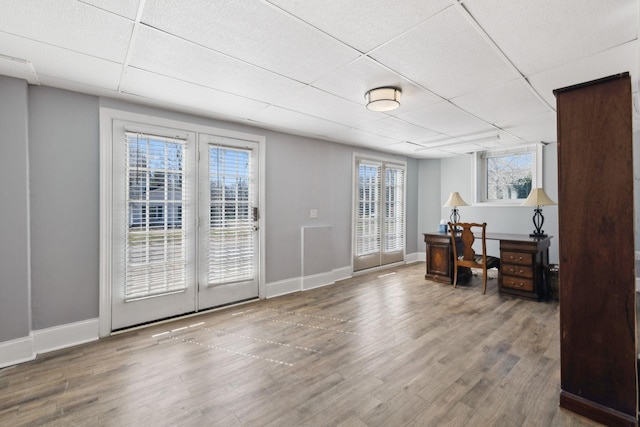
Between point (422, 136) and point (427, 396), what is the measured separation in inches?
141

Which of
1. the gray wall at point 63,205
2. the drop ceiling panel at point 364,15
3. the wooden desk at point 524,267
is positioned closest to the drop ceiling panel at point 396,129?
the drop ceiling panel at point 364,15

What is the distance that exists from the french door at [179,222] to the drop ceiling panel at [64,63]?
→ 0.57 meters

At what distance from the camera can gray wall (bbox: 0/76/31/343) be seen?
2309mm

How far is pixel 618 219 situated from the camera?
158 cm

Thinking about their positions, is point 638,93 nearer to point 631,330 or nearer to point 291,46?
point 631,330

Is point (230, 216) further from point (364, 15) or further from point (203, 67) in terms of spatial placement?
point (364, 15)

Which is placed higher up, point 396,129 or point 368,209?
point 396,129

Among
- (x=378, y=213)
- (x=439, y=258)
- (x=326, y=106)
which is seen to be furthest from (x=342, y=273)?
(x=326, y=106)

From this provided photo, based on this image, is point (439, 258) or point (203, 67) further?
point (439, 258)

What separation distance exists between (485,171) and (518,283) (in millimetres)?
2642

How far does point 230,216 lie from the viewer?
3.65 metres

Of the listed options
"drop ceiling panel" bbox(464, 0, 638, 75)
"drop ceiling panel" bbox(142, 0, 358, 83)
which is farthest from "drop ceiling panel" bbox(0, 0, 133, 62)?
"drop ceiling panel" bbox(464, 0, 638, 75)

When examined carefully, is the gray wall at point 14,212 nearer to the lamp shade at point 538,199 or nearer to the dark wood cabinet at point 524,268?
the dark wood cabinet at point 524,268

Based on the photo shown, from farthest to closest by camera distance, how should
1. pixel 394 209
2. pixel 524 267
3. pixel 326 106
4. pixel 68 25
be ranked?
pixel 394 209, pixel 524 267, pixel 326 106, pixel 68 25
